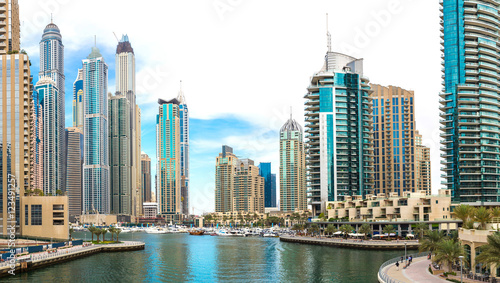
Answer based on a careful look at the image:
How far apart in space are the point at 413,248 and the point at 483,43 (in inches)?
3806

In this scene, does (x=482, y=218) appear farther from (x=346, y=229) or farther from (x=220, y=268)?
(x=346, y=229)

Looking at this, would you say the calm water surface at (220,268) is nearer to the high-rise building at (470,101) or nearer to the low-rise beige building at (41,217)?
the low-rise beige building at (41,217)

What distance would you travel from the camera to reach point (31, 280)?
8031cm

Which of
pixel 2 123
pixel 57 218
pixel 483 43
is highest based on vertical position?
pixel 483 43

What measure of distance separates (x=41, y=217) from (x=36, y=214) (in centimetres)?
149

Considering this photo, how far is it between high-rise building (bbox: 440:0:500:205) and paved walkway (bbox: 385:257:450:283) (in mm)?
107481

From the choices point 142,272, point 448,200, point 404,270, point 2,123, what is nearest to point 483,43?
point 448,200

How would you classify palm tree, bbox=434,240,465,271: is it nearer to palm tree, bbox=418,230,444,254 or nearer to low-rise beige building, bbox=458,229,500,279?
low-rise beige building, bbox=458,229,500,279

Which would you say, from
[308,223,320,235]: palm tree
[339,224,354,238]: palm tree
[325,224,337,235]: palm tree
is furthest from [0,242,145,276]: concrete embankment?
[308,223,320,235]: palm tree

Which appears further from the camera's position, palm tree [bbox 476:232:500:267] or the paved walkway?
the paved walkway

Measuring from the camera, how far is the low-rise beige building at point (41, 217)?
126 metres

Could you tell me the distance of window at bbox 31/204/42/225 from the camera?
126 m

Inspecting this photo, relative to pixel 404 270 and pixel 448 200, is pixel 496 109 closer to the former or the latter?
pixel 448 200

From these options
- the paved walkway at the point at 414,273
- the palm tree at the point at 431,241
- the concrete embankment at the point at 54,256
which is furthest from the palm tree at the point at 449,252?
the concrete embankment at the point at 54,256
